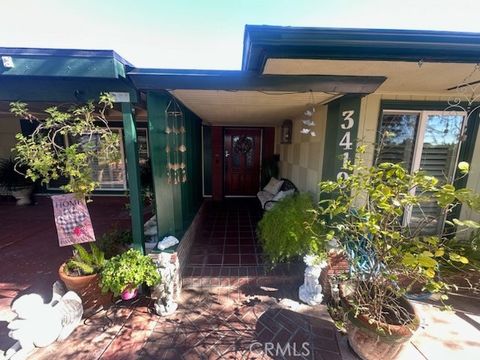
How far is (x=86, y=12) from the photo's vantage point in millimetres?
2691

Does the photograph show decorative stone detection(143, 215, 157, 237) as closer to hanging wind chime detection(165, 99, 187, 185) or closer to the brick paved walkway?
hanging wind chime detection(165, 99, 187, 185)

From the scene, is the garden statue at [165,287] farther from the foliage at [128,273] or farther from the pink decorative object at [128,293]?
the pink decorative object at [128,293]

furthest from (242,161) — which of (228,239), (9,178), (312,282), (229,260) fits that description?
(9,178)

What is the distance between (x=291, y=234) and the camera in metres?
2.55

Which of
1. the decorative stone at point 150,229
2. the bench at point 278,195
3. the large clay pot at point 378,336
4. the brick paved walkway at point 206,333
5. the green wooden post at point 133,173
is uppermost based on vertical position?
the green wooden post at point 133,173

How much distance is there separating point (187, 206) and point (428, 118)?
3.71 meters

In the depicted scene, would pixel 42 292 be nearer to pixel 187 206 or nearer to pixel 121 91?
pixel 187 206

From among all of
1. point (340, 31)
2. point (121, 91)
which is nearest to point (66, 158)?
point (121, 91)

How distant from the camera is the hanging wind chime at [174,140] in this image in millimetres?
2674

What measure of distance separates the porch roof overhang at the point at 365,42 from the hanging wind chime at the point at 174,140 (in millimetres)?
1474

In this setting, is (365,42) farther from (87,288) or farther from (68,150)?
(87,288)

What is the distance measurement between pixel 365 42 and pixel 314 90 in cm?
62

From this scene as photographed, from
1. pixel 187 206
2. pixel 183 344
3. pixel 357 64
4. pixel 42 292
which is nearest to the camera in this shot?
pixel 357 64

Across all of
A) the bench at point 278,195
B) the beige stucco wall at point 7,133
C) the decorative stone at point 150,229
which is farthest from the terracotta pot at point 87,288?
the beige stucco wall at point 7,133
